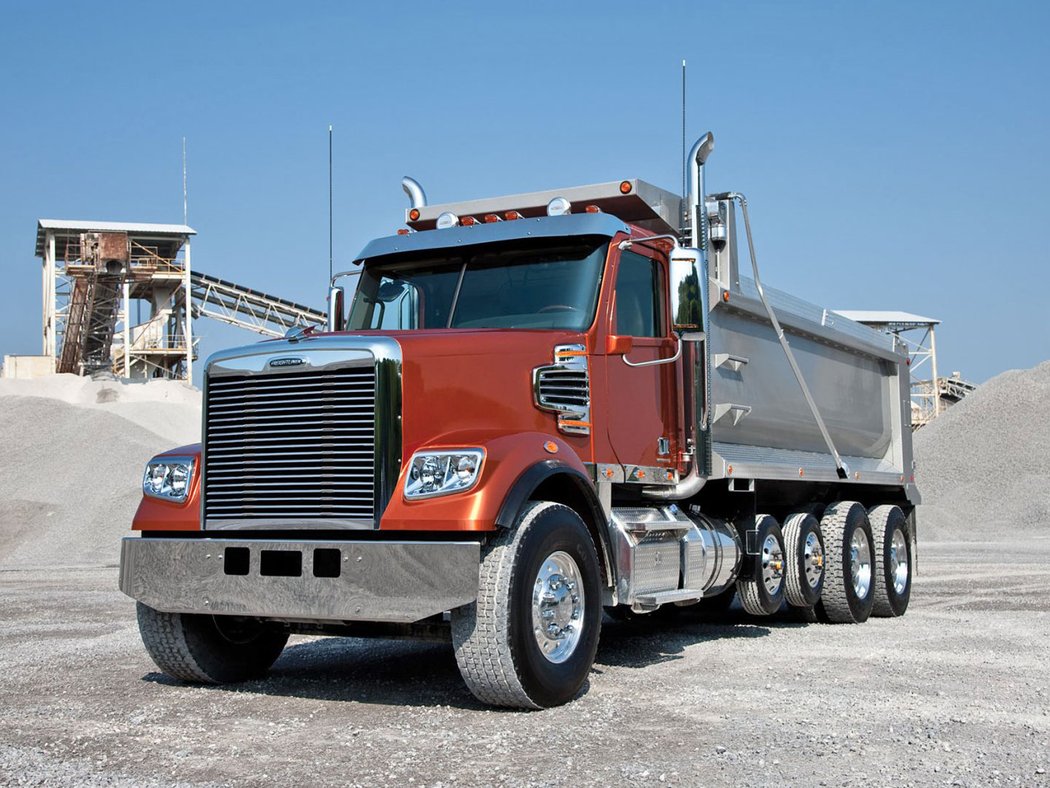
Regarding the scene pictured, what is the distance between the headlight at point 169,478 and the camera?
7.05 metres

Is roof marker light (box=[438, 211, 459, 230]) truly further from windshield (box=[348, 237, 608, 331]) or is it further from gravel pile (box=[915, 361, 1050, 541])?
gravel pile (box=[915, 361, 1050, 541])

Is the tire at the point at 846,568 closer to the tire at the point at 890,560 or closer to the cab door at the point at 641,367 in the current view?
the tire at the point at 890,560

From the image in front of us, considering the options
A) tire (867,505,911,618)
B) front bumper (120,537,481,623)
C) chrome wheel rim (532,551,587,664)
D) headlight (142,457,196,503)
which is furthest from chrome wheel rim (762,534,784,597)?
headlight (142,457,196,503)

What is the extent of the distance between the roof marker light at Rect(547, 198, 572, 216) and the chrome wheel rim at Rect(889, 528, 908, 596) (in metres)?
6.05

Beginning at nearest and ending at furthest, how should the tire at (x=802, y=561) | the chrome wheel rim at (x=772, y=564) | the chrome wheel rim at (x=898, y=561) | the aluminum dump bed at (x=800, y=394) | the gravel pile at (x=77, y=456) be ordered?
the aluminum dump bed at (x=800, y=394) → the chrome wheel rim at (x=772, y=564) → the tire at (x=802, y=561) → the chrome wheel rim at (x=898, y=561) → the gravel pile at (x=77, y=456)

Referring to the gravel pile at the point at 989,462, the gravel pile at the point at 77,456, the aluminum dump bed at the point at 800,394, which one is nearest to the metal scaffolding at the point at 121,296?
the gravel pile at the point at 77,456

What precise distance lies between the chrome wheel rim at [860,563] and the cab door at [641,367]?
3.83m

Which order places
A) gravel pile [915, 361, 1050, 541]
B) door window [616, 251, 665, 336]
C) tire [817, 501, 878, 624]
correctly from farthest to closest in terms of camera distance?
gravel pile [915, 361, 1050, 541], tire [817, 501, 878, 624], door window [616, 251, 665, 336]

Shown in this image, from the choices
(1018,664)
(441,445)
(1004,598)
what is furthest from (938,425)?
(441,445)

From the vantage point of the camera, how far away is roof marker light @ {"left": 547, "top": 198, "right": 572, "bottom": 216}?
8.30 m

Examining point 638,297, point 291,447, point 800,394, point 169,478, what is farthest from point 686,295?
point 800,394

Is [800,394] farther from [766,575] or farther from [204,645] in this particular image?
[204,645]

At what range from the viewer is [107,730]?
5.96 m

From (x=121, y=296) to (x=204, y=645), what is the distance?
41.4 meters
